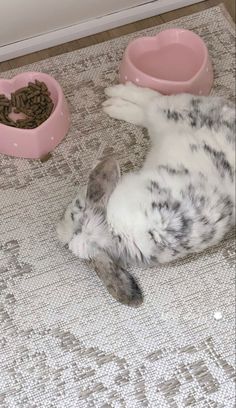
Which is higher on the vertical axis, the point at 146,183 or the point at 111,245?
the point at 146,183

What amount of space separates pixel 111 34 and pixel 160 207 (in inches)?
41.0

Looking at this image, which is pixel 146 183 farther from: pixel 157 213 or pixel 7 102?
pixel 7 102

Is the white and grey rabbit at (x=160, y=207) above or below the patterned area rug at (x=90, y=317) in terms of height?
above

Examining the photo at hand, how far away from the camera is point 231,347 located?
2066 millimetres

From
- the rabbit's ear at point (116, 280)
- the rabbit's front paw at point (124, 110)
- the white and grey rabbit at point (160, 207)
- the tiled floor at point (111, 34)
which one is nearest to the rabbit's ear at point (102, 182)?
the white and grey rabbit at point (160, 207)

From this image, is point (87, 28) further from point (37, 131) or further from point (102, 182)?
point (102, 182)

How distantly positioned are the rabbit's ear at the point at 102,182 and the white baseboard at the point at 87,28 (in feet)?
2.72

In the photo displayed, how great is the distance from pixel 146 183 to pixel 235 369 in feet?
2.17

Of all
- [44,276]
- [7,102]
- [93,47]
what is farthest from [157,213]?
[93,47]

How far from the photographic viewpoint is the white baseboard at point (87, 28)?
2631mm

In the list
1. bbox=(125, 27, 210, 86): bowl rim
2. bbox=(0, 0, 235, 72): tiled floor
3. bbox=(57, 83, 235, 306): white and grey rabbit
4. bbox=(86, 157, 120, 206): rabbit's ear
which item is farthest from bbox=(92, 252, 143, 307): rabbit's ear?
bbox=(0, 0, 235, 72): tiled floor

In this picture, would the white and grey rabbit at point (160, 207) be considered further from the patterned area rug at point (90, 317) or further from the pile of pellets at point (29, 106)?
the pile of pellets at point (29, 106)

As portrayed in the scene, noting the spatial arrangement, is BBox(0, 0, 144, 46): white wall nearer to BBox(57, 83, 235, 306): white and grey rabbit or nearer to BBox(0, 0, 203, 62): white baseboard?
BBox(0, 0, 203, 62): white baseboard

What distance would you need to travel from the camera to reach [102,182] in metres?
2.03
